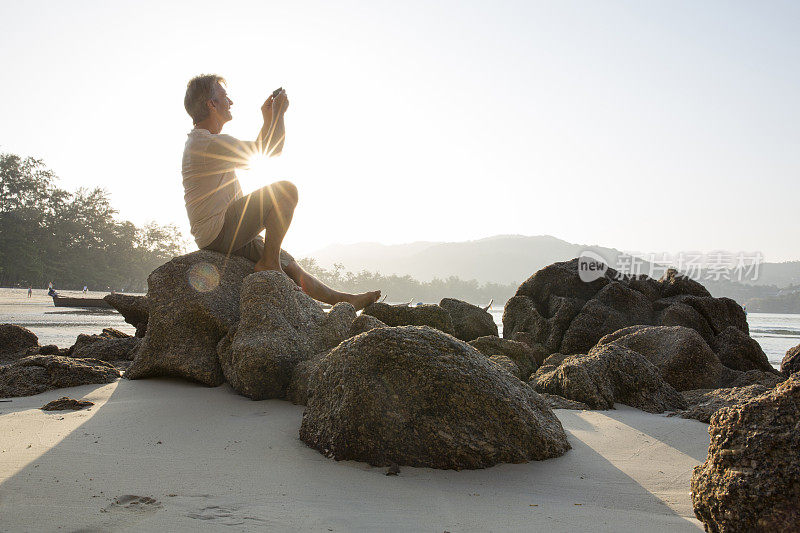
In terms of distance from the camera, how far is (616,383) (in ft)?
14.9

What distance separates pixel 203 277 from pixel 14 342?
4238 mm

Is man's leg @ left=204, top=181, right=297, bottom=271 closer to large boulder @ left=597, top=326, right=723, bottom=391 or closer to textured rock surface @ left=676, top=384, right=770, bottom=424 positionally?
textured rock surface @ left=676, top=384, right=770, bottom=424

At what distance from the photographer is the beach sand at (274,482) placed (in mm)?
1987

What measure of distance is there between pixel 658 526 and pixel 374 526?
111cm

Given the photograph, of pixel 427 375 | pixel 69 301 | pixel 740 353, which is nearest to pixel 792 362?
pixel 740 353

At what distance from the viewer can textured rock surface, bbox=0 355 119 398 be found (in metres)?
4.25

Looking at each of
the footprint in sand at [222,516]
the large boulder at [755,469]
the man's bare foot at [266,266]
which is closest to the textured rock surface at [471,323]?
the man's bare foot at [266,266]

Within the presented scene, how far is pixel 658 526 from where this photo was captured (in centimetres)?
208

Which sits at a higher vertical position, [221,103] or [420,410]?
[221,103]

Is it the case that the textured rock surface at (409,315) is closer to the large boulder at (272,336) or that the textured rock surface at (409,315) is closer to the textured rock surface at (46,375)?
the large boulder at (272,336)

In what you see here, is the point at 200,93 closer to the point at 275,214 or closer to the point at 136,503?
the point at 275,214

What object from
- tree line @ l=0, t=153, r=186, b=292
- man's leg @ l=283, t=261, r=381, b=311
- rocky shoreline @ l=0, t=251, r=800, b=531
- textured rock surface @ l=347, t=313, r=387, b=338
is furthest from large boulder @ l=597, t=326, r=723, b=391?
tree line @ l=0, t=153, r=186, b=292

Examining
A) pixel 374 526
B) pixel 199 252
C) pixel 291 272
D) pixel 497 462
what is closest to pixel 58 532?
pixel 374 526

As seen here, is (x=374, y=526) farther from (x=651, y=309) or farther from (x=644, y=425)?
(x=651, y=309)
